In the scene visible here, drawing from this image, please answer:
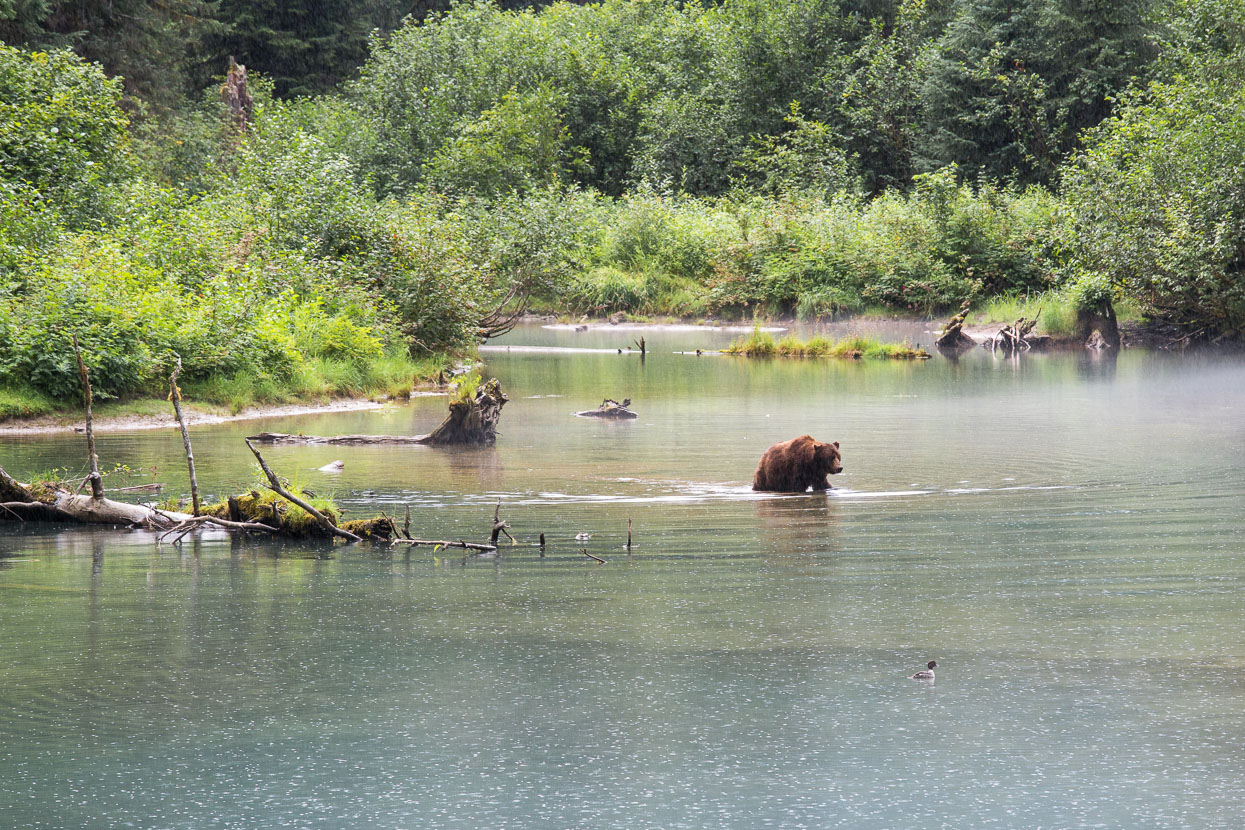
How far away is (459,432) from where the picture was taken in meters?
16.2

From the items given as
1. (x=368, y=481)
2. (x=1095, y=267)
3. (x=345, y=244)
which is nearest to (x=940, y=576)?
(x=368, y=481)

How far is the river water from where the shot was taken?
5.07 meters

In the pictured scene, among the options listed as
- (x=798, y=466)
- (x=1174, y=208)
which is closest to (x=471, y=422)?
(x=798, y=466)

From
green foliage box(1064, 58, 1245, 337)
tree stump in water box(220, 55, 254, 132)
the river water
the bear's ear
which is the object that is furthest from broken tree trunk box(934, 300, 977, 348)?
the bear's ear

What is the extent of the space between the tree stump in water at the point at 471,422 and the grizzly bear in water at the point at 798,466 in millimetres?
4551

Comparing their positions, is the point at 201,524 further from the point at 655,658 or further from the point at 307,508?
the point at 655,658

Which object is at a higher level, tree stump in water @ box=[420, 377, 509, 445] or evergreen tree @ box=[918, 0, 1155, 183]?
evergreen tree @ box=[918, 0, 1155, 183]

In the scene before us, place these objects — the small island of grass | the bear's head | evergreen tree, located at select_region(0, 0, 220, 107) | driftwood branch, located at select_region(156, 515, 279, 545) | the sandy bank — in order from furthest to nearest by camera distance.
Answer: evergreen tree, located at select_region(0, 0, 220, 107) < the small island of grass < the sandy bank < the bear's head < driftwood branch, located at select_region(156, 515, 279, 545)

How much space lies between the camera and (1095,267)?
3425cm

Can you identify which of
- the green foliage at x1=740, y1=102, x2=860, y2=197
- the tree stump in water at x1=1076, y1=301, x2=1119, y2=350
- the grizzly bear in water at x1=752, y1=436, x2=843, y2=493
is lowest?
the grizzly bear in water at x1=752, y1=436, x2=843, y2=493

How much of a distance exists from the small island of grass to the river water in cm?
1878

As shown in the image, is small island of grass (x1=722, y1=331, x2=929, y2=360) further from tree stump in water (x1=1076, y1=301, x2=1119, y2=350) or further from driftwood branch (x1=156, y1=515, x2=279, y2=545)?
driftwood branch (x1=156, y1=515, x2=279, y2=545)

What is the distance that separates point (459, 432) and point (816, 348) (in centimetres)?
1872

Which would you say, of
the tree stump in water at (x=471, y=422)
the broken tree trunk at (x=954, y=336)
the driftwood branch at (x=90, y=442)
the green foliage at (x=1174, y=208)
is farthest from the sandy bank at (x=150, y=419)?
the green foliage at (x=1174, y=208)
